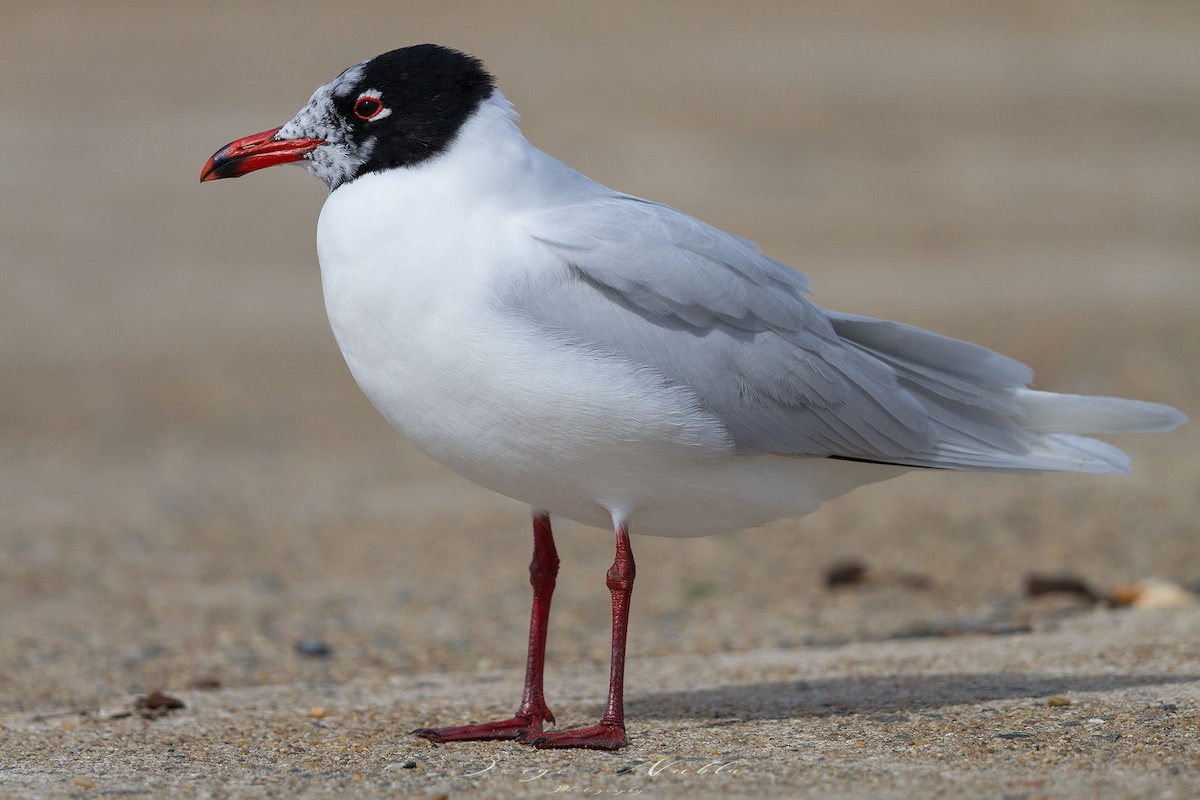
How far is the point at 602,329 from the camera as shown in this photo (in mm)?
4062

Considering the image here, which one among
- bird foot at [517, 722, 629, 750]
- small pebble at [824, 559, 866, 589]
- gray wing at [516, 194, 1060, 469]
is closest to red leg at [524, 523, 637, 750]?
bird foot at [517, 722, 629, 750]

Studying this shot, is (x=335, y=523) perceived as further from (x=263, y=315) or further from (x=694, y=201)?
(x=694, y=201)

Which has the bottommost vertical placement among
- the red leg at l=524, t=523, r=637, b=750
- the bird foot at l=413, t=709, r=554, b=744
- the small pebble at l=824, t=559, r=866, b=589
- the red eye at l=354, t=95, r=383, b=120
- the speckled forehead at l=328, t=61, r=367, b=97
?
the bird foot at l=413, t=709, r=554, b=744

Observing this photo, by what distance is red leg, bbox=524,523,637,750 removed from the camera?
13.6 ft

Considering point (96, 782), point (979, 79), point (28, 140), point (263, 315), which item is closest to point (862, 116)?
point (979, 79)

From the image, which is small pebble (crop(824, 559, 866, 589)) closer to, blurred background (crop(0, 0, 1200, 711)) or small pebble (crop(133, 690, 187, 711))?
blurred background (crop(0, 0, 1200, 711))

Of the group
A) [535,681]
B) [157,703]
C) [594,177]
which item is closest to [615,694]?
[535,681]

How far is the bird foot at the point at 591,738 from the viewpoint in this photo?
412 cm

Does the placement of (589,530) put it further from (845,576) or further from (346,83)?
(346,83)

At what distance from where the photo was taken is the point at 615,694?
166 inches

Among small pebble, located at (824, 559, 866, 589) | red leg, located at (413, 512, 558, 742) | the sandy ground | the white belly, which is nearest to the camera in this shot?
the white belly

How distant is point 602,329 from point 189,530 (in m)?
4.94

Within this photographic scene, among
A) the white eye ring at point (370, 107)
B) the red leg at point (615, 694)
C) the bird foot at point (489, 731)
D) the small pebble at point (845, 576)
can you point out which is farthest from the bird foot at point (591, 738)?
the small pebble at point (845, 576)

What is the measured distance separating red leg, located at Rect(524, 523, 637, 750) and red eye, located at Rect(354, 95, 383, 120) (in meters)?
1.39
